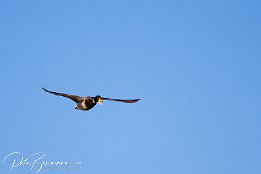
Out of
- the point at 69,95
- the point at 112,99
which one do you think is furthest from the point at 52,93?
the point at 112,99

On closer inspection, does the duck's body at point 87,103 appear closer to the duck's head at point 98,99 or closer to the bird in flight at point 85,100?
the bird in flight at point 85,100

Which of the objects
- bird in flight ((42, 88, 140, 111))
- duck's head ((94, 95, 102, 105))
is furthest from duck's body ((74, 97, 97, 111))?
duck's head ((94, 95, 102, 105))

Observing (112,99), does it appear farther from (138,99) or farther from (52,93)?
(52,93)

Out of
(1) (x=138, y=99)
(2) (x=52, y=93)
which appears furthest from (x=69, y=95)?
(1) (x=138, y=99)

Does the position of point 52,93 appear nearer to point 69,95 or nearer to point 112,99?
point 69,95

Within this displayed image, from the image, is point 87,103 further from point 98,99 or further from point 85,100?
point 98,99

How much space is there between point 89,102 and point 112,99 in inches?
72.8

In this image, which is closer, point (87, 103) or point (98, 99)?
point (98, 99)

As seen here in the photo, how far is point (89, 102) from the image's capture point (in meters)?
41.0

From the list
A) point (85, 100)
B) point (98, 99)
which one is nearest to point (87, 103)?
point (85, 100)

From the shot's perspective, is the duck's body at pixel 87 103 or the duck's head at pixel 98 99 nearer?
the duck's head at pixel 98 99

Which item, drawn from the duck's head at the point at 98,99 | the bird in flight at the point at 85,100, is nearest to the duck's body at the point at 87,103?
the bird in flight at the point at 85,100

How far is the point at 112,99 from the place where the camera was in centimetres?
4031

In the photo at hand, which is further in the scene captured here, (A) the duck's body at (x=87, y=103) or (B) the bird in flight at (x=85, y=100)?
(A) the duck's body at (x=87, y=103)
